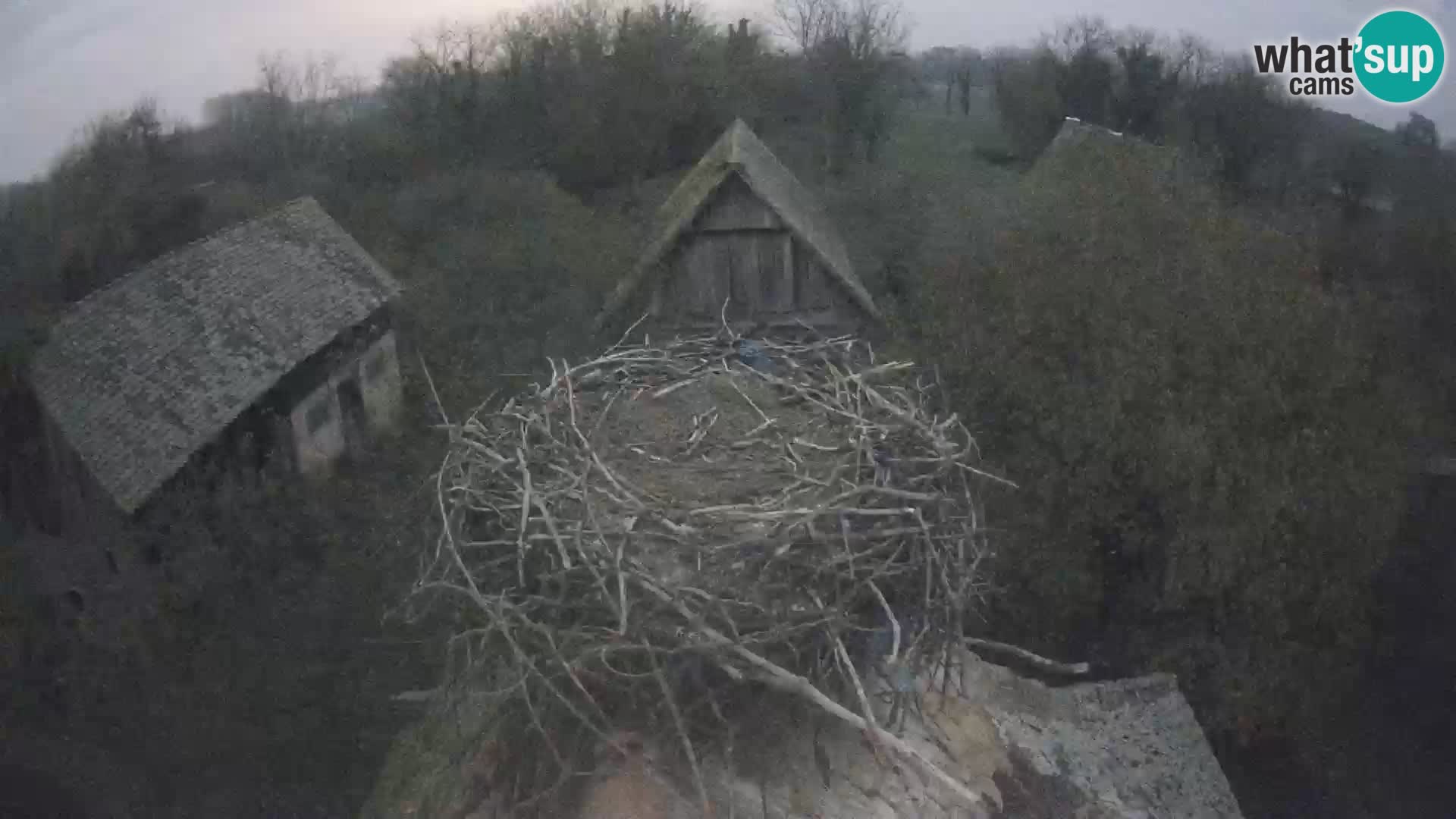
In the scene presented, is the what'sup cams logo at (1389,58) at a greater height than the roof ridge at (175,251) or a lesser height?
greater

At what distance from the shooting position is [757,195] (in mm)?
10039

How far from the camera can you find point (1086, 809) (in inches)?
161

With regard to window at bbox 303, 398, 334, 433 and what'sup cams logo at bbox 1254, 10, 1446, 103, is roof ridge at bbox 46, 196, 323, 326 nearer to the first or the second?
window at bbox 303, 398, 334, 433

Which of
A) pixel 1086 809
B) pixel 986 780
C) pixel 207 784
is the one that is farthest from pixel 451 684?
pixel 207 784

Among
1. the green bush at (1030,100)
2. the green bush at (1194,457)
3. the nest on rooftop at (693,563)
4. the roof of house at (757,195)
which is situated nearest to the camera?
the nest on rooftop at (693,563)

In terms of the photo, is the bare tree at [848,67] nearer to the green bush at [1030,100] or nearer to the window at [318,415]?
the green bush at [1030,100]

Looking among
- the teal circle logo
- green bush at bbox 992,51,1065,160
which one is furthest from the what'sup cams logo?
green bush at bbox 992,51,1065,160

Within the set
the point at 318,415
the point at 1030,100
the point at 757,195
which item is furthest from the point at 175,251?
the point at 1030,100

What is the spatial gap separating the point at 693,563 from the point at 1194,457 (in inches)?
202

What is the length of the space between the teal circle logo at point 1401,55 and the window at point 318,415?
9.29 meters

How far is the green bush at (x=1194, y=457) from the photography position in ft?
24.6

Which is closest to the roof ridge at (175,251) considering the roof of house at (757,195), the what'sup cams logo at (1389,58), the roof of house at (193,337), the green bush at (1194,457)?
the roof of house at (193,337)

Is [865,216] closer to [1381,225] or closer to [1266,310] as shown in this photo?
[1381,225]

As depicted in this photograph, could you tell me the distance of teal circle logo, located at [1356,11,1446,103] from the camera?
8.16 metres
